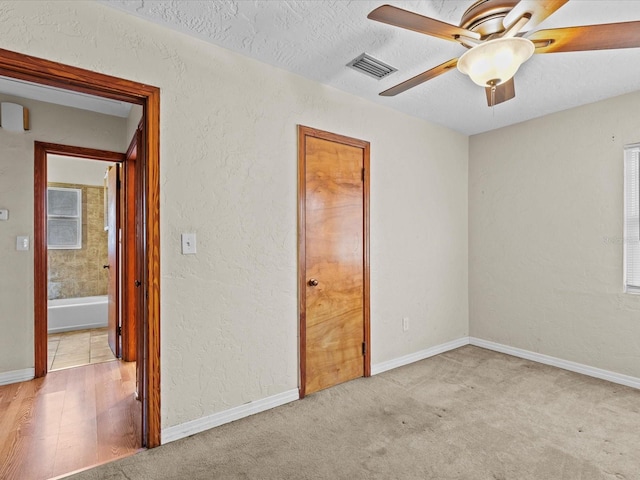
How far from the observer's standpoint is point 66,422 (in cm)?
238

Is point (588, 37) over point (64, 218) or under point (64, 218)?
over

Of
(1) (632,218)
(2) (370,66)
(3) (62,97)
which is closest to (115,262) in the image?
(3) (62,97)

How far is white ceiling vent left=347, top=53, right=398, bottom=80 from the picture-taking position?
2410 millimetres

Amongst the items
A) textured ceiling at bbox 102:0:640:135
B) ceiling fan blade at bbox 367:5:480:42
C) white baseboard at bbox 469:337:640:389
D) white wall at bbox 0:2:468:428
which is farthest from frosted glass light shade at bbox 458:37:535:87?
white baseboard at bbox 469:337:640:389

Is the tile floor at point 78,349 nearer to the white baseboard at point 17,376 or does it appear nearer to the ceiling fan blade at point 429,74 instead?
the white baseboard at point 17,376

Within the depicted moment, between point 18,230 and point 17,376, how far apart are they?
1281 millimetres

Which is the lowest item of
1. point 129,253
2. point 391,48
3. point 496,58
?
point 129,253

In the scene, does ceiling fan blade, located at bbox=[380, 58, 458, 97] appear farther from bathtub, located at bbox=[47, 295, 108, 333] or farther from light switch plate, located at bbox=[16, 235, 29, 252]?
bathtub, located at bbox=[47, 295, 108, 333]

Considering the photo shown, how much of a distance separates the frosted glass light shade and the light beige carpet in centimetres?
202

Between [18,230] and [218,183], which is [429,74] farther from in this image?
[18,230]

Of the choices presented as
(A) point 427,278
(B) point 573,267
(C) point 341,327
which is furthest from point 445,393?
(B) point 573,267

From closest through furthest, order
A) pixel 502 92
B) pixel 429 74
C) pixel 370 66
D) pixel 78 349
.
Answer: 1. pixel 429 74
2. pixel 502 92
3. pixel 370 66
4. pixel 78 349

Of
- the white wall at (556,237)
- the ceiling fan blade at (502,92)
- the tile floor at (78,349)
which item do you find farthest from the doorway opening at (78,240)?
the white wall at (556,237)

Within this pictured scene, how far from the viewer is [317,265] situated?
9.27 feet
